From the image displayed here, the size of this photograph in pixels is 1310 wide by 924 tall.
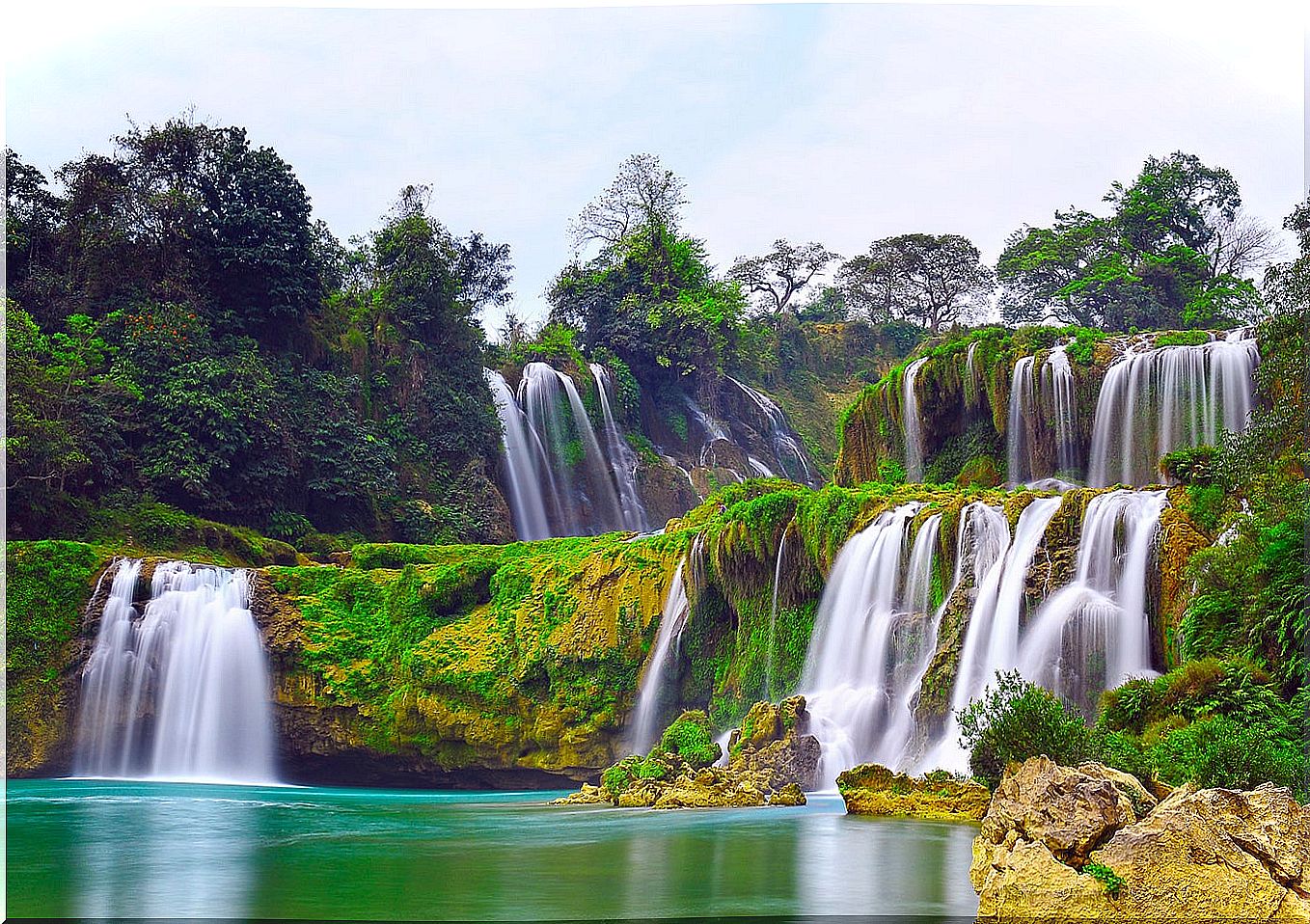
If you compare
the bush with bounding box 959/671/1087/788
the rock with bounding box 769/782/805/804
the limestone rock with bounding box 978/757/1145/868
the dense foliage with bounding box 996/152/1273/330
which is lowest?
the rock with bounding box 769/782/805/804

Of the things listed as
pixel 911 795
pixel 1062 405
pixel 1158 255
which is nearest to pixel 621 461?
pixel 1062 405

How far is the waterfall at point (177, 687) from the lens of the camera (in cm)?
1878

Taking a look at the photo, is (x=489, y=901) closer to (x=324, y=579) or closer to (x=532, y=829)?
(x=532, y=829)

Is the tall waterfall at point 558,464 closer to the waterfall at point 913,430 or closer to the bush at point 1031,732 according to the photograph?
the waterfall at point 913,430

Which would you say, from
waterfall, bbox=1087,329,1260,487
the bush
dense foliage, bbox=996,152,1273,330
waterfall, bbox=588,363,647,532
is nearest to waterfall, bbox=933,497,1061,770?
the bush

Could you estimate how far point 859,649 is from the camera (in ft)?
52.9

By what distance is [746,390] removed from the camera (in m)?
39.2

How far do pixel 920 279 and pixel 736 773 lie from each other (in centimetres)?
3468

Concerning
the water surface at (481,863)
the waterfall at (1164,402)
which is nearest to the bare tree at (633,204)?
the waterfall at (1164,402)

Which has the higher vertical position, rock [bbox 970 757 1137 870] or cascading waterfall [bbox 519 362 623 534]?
cascading waterfall [bbox 519 362 623 534]

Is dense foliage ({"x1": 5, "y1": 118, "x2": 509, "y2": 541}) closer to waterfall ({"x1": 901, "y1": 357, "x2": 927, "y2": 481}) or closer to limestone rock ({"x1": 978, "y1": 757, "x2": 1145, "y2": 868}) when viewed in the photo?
waterfall ({"x1": 901, "y1": 357, "x2": 927, "y2": 481})

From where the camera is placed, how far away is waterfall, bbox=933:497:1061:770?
14055 millimetres

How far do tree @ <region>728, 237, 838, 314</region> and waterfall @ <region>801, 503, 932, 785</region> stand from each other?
32100 millimetres

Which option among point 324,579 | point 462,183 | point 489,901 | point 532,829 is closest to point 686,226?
point 462,183
